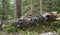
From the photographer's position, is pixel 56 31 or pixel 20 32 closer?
pixel 56 31

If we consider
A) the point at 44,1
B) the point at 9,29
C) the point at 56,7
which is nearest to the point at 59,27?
the point at 9,29

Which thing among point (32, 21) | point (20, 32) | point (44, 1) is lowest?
point (20, 32)

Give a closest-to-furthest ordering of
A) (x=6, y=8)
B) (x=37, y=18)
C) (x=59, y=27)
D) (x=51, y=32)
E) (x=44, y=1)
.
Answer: (x=51, y=32)
(x=59, y=27)
(x=37, y=18)
(x=44, y=1)
(x=6, y=8)

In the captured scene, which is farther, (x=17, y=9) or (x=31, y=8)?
(x=31, y=8)

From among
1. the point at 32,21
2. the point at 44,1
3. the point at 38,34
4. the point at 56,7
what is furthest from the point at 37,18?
the point at 44,1

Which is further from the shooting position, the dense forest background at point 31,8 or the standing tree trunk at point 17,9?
the standing tree trunk at point 17,9

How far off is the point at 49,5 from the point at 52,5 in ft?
0.96

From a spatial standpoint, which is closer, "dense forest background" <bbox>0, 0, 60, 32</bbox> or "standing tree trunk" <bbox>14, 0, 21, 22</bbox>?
"dense forest background" <bbox>0, 0, 60, 32</bbox>

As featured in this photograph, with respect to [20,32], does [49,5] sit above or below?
above

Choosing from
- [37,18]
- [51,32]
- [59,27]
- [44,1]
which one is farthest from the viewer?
[44,1]

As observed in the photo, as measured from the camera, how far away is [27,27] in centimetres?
644

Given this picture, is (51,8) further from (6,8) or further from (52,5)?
(6,8)

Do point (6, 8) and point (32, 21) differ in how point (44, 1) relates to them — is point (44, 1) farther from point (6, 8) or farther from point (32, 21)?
point (32, 21)

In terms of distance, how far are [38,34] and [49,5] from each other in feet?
27.2
